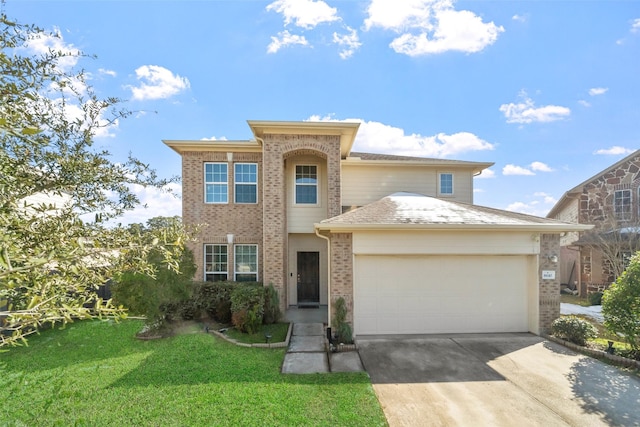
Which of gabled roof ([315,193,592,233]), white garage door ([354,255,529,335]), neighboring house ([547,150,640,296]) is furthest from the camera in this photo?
neighboring house ([547,150,640,296])

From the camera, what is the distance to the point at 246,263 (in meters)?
11.4

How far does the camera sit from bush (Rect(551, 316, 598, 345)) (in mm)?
7484

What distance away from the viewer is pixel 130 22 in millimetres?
5176

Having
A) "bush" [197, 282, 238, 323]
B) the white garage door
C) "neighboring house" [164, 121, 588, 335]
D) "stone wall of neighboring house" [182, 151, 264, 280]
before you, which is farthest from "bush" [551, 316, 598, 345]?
"bush" [197, 282, 238, 323]

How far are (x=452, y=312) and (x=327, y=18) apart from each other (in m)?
9.47

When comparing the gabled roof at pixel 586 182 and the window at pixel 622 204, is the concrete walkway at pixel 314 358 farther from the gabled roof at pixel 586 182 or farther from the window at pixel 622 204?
the window at pixel 622 204

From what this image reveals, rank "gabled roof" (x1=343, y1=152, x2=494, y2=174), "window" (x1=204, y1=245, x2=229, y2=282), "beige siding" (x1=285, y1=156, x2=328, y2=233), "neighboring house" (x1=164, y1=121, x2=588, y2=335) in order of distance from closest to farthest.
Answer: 1. "neighboring house" (x1=164, y1=121, x2=588, y2=335)
2. "window" (x1=204, y1=245, x2=229, y2=282)
3. "beige siding" (x1=285, y1=156, x2=328, y2=233)
4. "gabled roof" (x1=343, y1=152, x2=494, y2=174)

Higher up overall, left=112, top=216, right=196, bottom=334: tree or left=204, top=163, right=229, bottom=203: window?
left=204, top=163, right=229, bottom=203: window

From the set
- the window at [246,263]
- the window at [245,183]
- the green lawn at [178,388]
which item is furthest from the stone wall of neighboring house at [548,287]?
the window at [245,183]

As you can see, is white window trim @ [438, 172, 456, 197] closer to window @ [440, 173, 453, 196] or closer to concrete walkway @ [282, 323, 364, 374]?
window @ [440, 173, 453, 196]

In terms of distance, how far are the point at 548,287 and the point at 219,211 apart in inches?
452

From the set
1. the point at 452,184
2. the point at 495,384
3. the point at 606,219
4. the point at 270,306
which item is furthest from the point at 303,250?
the point at 606,219

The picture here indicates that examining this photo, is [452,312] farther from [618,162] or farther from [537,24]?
[618,162]

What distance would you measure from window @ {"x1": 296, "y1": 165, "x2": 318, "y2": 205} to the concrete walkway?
5.12 meters
